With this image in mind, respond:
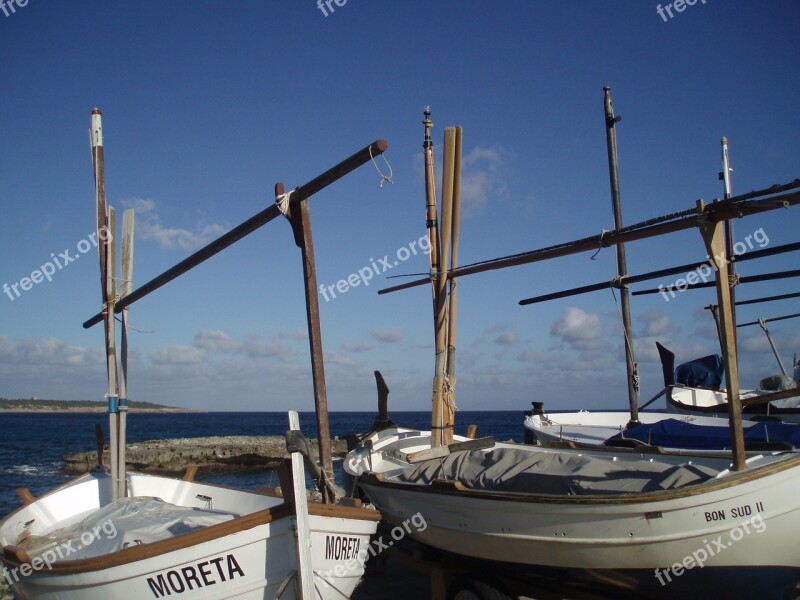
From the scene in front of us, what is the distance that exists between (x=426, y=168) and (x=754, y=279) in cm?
652

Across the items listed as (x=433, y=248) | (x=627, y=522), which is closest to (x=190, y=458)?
(x=433, y=248)

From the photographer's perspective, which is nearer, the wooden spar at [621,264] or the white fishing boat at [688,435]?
the white fishing boat at [688,435]

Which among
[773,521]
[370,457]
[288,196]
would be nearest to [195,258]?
[288,196]

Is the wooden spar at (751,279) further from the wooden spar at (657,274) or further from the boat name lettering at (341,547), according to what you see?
the boat name lettering at (341,547)

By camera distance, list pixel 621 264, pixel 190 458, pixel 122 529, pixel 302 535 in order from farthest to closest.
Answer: pixel 190 458, pixel 621 264, pixel 122 529, pixel 302 535

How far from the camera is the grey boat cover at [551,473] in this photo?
6027 mm

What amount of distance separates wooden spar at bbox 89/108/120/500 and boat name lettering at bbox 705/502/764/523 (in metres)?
7.66

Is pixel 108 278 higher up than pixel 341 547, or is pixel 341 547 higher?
pixel 108 278

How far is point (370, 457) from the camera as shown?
1021 cm

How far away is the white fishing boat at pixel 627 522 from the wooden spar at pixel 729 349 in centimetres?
26

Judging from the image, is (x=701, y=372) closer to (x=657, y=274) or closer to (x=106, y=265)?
(x=657, y=274)

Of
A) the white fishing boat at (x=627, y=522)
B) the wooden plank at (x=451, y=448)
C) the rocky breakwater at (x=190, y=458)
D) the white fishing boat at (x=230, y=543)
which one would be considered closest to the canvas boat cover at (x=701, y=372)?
the wooden plank at (x=451, y=448)

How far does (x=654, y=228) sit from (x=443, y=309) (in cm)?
381

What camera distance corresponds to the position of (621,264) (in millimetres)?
14250
